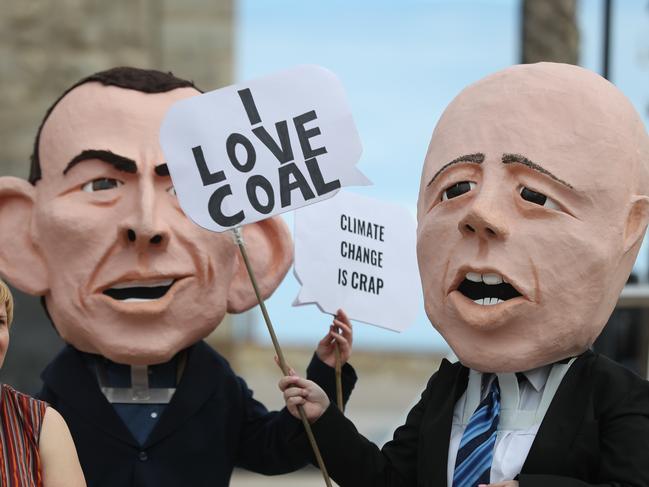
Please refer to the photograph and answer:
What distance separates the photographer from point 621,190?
3.72 metres

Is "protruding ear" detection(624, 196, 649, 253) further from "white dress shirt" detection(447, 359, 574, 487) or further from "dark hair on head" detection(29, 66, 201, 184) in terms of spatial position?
"dark hair on head" detection(29, 66, 201, 184)

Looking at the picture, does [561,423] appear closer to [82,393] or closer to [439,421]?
[439,421]

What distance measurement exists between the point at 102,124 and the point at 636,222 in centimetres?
179

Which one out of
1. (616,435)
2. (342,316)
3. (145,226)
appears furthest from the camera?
(342,316)

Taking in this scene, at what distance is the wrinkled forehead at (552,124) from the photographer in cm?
371

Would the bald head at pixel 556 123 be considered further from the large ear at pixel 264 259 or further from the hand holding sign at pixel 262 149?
the large ear at pixel 264 259

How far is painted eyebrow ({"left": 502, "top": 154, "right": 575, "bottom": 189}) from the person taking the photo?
12.1ft

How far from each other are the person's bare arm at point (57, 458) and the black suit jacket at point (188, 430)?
687mm

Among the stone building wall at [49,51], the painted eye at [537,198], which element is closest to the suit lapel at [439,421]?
the painted eye at [537,198]

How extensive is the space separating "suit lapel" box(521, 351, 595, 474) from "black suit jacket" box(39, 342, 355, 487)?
908 mm

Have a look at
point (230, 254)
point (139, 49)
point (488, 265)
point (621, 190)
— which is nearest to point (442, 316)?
point (488, 265)

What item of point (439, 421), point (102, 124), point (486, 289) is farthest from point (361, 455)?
point (102, 124)

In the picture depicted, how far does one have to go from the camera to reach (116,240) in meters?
4.43

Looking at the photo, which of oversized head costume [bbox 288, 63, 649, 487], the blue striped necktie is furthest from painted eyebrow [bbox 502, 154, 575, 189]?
the blue striped necktie
